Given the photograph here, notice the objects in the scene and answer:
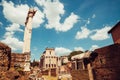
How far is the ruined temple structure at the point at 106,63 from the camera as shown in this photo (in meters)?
14.1

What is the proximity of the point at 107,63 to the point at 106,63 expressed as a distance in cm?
17

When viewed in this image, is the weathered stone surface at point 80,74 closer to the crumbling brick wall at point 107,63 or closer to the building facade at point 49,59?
the crumbling brick wall at point 107,63

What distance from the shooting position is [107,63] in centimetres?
1528

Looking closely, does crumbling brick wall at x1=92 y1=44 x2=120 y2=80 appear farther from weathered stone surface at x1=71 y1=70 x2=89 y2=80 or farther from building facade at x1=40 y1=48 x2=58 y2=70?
building facade at x1=40 y1=48 x2=58 y2=70

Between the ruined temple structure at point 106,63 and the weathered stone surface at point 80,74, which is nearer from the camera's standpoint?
the ruined temple structure at point 106,63

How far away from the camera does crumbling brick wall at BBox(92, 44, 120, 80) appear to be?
14.1m

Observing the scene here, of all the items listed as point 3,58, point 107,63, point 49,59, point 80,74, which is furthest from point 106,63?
point 49,59

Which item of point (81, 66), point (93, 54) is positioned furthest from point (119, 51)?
point (81, 66)

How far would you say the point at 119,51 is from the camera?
14016 millimetres

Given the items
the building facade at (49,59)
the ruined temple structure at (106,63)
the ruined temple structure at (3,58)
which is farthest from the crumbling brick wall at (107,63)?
the building facade at (49,59)

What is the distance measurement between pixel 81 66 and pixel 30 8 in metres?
25.6

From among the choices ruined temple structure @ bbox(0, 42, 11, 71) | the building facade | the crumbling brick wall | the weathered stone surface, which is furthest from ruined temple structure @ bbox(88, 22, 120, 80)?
the building facade

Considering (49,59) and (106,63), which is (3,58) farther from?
(49,59)

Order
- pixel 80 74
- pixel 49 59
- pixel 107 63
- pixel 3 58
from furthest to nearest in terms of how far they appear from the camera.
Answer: pixel 49 59 < pixel 80 74 < pixel 107 63 < pixel 3 58
